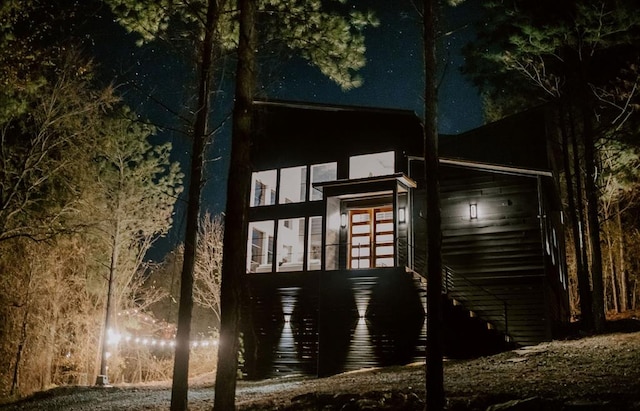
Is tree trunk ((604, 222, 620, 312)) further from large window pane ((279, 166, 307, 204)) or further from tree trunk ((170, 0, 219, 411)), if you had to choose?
tree trunk ((170, 0, 219, 411))

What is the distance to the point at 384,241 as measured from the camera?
63.7ft

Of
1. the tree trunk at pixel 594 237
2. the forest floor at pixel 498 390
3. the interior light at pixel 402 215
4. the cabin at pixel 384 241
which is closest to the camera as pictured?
the forest floor at pixel 498 390

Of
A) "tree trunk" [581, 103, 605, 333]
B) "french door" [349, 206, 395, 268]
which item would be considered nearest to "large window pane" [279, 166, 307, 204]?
"french door" [349, 206, 395, 268]

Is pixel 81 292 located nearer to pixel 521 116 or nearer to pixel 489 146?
pixel 489 146

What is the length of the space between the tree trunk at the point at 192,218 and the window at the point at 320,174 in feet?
34.4

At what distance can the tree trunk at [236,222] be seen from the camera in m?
7.12

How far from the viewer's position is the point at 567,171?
1916 centimetres

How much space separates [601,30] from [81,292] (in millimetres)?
23566

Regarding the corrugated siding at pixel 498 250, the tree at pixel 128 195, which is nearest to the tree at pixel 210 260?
the tree at pixel 128 195

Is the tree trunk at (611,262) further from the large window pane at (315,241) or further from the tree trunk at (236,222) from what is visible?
the tree trunk at (236,222)

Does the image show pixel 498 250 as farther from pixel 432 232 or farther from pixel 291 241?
pixel 432 232

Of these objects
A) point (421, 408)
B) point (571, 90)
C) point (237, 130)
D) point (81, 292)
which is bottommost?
point (421, 408)

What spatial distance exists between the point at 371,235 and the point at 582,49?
1043 cm

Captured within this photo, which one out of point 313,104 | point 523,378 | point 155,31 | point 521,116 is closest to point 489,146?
point 521,116
